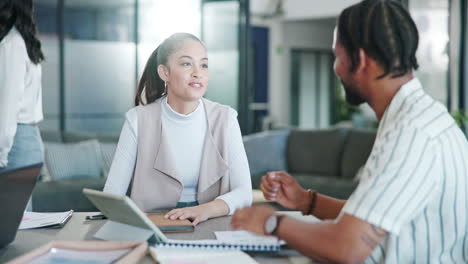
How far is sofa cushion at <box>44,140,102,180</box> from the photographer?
4.94 meters

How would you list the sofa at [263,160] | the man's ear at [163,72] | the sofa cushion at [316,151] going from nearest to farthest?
the man's ear at [163,72] < the sofa at [263,160] < the sofa cushion at [316,151]

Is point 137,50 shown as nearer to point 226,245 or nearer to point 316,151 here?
point 316,151

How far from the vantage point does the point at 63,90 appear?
20.7 feet

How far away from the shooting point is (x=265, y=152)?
5664 millimetres

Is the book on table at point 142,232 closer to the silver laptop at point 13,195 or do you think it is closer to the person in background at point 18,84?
the silver laptop at point 13,195

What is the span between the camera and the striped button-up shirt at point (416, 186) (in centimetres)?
118

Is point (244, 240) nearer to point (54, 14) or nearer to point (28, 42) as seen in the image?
point (28, 42)

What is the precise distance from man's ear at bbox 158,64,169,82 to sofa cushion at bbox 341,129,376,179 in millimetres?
3356

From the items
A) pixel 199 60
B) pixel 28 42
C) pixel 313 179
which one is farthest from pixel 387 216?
pixel 313 179

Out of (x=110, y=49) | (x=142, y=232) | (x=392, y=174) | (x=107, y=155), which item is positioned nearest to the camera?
(x=392, y=174)

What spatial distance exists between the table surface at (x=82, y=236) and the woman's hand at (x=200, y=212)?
18 millimetres

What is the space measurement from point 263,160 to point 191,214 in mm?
3951

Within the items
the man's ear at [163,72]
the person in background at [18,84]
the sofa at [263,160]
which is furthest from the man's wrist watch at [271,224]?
the sofa at [263,160]

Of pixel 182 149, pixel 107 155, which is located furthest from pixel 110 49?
pixel 182 149
